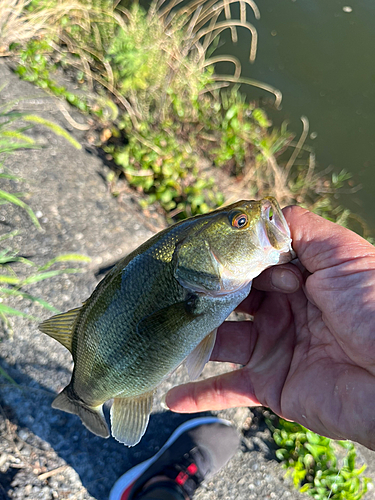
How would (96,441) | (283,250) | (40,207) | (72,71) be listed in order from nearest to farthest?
1. (283,250)
2. (96,441)
3. (40,207)
4. (72,71)

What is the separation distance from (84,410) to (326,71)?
672cm

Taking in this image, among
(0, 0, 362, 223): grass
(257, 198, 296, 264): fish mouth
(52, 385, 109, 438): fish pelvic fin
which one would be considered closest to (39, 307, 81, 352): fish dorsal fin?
(52, 385, 109, 438): fish pelvic fin

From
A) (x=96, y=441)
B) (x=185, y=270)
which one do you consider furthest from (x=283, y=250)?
(x=96, y=441)

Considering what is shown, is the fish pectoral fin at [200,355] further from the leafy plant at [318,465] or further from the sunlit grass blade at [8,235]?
the sunlit grass blade at [8,235]

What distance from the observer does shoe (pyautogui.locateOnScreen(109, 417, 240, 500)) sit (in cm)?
263

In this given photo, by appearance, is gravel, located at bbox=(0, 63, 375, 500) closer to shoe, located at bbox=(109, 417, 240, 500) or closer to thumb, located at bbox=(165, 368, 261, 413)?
shoe, located at bbox=(109, 417, 240, 500)

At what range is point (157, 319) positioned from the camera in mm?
1797

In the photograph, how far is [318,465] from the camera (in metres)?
2.67

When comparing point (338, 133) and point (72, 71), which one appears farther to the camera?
point (338, 133)

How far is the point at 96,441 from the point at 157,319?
4.53 feet

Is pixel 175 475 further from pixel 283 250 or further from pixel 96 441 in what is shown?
pixel 283 250

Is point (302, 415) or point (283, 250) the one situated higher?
point (283, 250)

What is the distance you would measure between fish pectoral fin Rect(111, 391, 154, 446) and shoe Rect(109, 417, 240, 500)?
77cm

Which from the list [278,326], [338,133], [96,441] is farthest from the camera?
[338,133]
